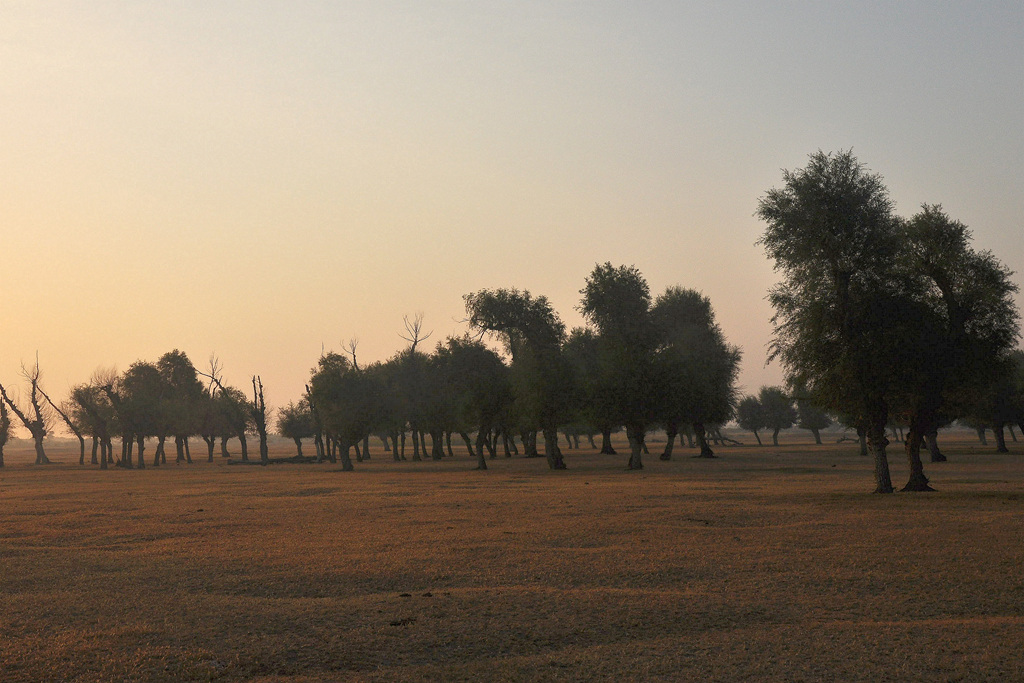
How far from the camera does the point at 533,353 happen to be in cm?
6181

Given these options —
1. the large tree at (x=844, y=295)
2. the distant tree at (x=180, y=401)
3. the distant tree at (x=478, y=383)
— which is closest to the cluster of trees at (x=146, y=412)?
the distant tree at (x=180, y=401)

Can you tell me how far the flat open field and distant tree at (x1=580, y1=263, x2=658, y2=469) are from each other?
29.5m

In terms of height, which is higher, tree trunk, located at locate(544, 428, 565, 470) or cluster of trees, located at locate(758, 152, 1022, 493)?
cluster of trees, located at locate(758, 152, 1022, 493)

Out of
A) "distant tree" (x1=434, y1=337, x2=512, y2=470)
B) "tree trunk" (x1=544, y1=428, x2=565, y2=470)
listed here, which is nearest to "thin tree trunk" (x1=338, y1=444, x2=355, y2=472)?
"distant tree" (x1=434, y1=337, x2=512, y2=470)

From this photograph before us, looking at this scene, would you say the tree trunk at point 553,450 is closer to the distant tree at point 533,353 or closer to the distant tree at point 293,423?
the distant tree at point 533,353

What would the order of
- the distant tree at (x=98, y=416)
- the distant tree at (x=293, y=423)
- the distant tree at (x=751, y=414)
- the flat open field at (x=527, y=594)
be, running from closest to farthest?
the flat open field at (x=527, y=594) → the distant tree at (x=98, y=416) → the distant tree at (x=293, y=423) → the distant tree at (x=751, y=414)

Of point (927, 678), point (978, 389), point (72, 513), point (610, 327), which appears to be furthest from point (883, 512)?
point (610, 327)

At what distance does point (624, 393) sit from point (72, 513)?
37.8 m

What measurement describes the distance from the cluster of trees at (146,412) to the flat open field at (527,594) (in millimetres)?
69968

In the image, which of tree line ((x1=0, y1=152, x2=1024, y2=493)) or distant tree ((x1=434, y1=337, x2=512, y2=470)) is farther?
distant tree ((x1=434, y1=337, x2=512, y2=470))

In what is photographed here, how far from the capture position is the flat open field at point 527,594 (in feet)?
33.8

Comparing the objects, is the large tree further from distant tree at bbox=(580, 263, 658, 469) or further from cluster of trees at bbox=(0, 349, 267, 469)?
cluster of trees at bbox=(0, 349, 267, 469)

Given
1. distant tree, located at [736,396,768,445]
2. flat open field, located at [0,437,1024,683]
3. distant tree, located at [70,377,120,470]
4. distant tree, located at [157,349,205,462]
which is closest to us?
flat open field, located at [0,437,1024,683]

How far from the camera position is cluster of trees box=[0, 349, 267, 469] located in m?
94.6
